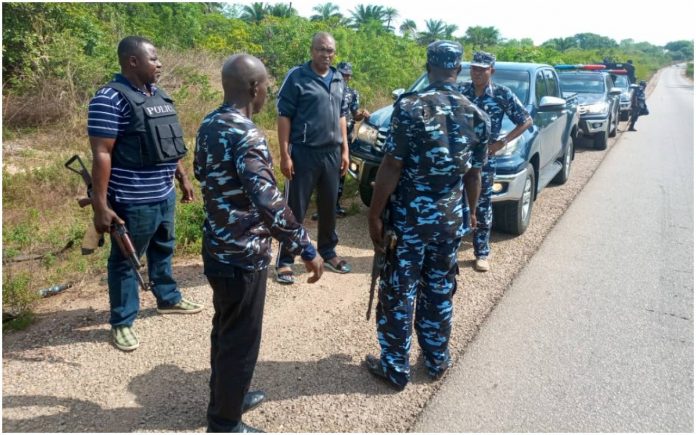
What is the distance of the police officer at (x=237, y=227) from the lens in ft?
7.08

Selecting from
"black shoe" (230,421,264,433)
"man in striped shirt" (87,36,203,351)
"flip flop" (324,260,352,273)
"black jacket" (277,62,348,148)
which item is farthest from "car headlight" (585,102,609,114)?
"black shoe" (230,421,264,433)

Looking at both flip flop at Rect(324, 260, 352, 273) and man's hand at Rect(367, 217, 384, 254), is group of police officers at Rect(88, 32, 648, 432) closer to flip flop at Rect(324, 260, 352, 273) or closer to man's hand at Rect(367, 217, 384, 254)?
man's hand at Rect(367, 217, 384, 254)

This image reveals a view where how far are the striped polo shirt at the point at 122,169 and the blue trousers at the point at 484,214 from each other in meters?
2.64

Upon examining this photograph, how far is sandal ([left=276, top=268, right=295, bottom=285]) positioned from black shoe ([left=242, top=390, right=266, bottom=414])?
1.56 meters

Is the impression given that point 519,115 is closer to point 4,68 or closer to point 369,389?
point 369,389

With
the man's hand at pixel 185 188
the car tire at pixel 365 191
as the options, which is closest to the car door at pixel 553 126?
the car tire at pixel 365 191

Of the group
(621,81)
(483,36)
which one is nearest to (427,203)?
(621,81)

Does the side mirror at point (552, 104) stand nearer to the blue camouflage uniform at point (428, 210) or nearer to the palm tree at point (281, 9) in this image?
the blue camouflage uniform at point (428, 210)

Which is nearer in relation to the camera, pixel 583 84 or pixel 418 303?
pixel 418 303

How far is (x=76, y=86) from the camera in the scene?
874 centimetres

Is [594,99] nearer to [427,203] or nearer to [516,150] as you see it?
[516,150]

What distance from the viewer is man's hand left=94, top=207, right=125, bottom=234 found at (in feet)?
9.84

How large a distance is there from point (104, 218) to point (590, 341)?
329 cm

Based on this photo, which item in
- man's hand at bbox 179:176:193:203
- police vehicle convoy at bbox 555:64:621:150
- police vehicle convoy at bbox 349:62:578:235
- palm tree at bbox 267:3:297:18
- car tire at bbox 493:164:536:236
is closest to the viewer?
A: man's hand at bbox 179:176:193:203
